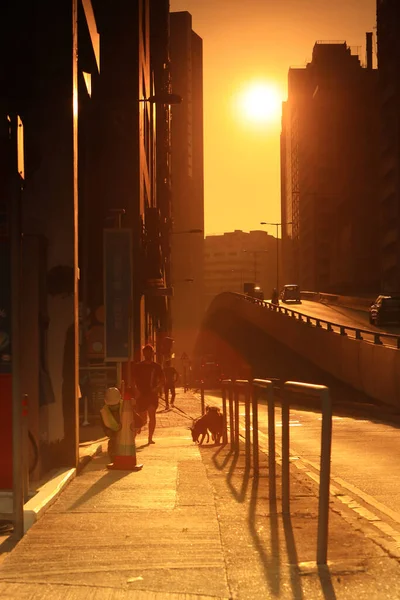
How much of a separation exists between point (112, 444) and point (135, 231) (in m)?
21.5

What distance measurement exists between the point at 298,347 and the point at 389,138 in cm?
7029

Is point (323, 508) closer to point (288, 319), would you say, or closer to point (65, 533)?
point (65, 533)

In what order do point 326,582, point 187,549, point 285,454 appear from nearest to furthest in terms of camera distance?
point 326,582
point 187,549
point 285,454

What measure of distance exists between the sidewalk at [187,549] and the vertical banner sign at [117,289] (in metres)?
9.22

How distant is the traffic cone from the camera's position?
1317 cm

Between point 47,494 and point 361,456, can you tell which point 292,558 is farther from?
point 361,456

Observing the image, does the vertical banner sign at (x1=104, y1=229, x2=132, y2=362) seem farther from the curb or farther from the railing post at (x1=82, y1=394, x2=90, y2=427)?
the curb

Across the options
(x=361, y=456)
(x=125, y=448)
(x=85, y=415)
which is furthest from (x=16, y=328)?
(x=85, y=415)

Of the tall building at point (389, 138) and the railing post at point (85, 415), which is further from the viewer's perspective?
the tall building at point (389, 138)

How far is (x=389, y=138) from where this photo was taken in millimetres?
128375

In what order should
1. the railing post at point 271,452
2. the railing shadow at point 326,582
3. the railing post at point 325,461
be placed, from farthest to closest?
the railing post at point 271,452 < the railing post at point 325,461 < the railing shadow at point 326,582

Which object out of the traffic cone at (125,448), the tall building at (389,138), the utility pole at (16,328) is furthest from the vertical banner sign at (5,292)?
the tall building at (389,138)

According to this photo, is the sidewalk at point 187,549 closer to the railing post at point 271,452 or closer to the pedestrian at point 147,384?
the railing post at point 271,452

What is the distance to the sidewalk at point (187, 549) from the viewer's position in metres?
6.28
